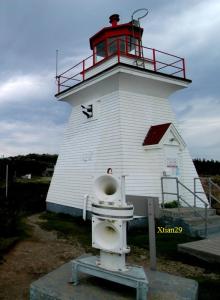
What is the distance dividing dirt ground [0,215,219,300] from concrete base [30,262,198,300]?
63 cm

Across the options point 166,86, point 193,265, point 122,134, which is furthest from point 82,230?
point 166,86

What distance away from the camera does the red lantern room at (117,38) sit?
13.2 meters

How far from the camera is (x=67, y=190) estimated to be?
1377 centimetres

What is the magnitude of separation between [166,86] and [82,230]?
21.9ft

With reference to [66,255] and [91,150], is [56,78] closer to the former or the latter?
[91,150]

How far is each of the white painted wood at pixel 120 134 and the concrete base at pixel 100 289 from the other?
234 inches

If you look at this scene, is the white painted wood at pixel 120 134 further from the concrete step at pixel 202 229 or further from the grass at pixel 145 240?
the concrete step at pixel 202 229

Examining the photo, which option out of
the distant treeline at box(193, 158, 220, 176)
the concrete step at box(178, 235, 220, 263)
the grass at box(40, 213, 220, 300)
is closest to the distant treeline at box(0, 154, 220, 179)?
the distant treeline at box(193, 158, 220, 176)

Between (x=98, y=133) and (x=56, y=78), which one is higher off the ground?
(x=56, y=78)

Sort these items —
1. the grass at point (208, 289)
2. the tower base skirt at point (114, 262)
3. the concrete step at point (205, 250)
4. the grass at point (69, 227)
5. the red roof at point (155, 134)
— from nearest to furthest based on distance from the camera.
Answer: the tower base skirt at point (114, 262), the grass at point (208, 289), the concrete step at point (205, 250), the grass at point (69, 227), the red roof at point (155, 134)

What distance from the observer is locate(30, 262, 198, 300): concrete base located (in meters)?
4.64

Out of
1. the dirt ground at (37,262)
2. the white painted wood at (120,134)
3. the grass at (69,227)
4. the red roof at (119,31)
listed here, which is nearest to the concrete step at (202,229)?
the white painted wood at (120,134)

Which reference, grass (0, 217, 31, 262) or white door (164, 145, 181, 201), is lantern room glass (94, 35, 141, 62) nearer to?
white door (164, 145, 181, 201)

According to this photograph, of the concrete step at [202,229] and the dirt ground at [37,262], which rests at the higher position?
the concrete step at [202,229]
